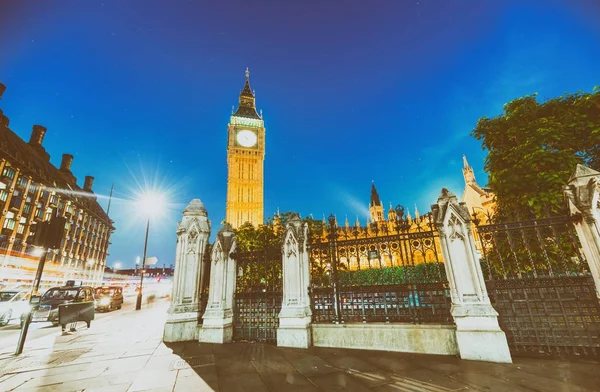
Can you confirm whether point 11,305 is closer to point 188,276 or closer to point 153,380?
point 188,276

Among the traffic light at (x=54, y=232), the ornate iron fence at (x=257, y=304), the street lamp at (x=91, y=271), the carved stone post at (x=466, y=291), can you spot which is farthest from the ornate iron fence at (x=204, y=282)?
the street lamp at (x=91, y=271)

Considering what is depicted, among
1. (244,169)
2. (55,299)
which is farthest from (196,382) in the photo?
(244,169)

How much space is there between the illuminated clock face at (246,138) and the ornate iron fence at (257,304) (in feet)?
225

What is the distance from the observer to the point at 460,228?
18.8 ft

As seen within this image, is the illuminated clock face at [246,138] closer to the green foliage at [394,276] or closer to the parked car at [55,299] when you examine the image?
the parked car at [55,299]

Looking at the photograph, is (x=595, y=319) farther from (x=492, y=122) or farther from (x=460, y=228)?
(x=492, y=122)

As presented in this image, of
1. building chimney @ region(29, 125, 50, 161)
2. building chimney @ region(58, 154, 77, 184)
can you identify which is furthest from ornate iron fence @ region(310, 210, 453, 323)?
building chimney @ region(58, 154, 77, 184)

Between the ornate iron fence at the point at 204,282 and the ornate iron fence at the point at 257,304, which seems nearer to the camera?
the ornate iron fence at the point at 257,304

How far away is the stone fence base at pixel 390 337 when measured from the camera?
17.4ft

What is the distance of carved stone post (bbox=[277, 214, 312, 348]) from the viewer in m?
6.24

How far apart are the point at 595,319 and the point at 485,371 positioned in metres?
3.02

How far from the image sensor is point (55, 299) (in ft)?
44.0

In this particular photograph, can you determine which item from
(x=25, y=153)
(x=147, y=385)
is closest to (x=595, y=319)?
(x=147, y=385)

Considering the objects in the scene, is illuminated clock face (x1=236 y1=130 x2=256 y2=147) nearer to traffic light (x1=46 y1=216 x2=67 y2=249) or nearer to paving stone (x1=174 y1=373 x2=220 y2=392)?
traffic light (x1=46 y1=216 x2=67 y2=249)
